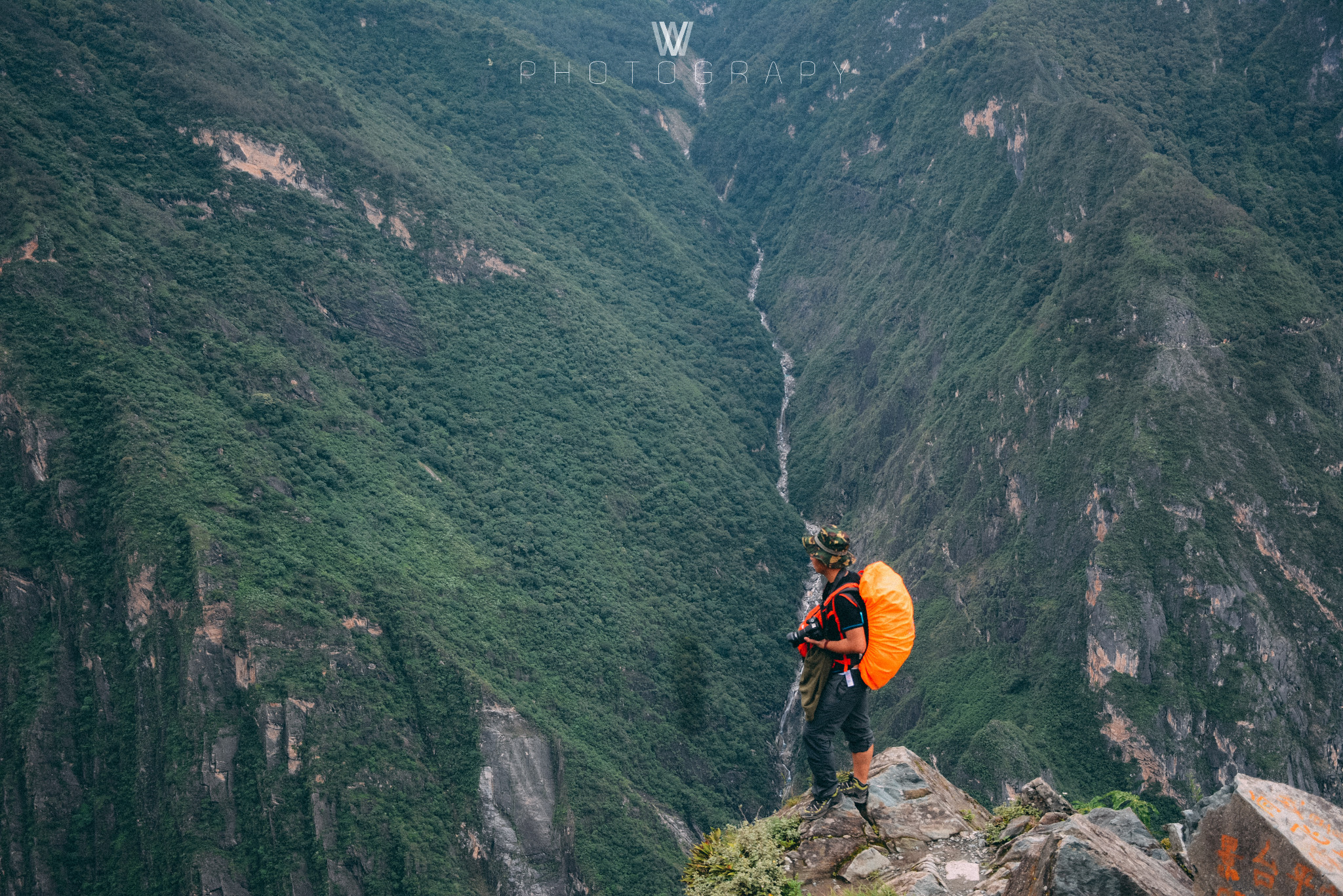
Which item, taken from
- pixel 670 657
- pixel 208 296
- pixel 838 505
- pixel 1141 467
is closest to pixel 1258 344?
pixel 1141 467

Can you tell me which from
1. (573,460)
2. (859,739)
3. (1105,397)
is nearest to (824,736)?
(859,739)

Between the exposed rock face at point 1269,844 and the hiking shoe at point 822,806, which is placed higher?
the exposed rock face at point 1269,844

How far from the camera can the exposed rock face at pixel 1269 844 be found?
6.96 metres

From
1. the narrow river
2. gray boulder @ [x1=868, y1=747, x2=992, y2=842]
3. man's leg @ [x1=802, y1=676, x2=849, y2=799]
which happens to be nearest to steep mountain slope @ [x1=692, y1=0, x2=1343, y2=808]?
the narrow river

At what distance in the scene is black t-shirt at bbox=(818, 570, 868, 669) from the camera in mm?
10195

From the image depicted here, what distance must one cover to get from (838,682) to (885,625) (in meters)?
0.96

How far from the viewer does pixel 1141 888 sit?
7594 millimetres

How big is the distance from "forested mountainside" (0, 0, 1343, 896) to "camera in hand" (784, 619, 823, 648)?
3946 cm

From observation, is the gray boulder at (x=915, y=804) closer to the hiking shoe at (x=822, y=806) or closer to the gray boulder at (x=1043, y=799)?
the hiking shoe at (x=822, y=806)

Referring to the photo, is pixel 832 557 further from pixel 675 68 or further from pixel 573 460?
pixel 675 68

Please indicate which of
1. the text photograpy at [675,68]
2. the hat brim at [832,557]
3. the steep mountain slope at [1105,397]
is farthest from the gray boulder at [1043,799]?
the text photograpy at [675,68]

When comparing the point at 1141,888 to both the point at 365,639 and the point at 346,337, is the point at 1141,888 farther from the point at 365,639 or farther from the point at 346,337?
the point at 346,337

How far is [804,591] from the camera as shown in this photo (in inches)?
3223

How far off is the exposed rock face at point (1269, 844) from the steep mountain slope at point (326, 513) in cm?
4259
